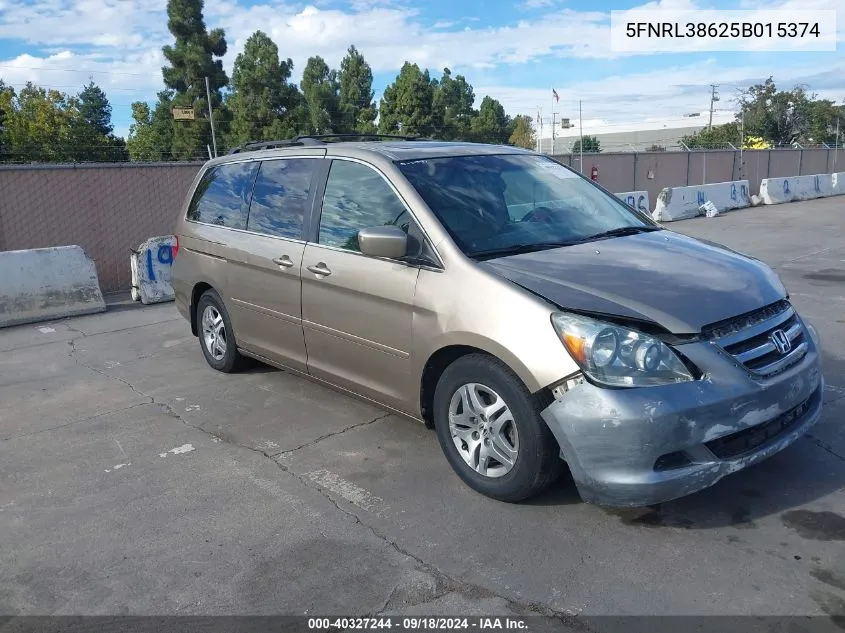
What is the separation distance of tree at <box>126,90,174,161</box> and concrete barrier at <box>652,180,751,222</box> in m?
28.3

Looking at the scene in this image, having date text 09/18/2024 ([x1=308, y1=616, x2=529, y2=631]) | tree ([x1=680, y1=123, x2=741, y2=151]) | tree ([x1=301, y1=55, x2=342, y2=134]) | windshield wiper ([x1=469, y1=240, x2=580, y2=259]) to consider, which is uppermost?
tree ([x1=301, y1=55, x2=342, y2=134])

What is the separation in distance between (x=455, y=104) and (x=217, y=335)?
55632 millimetres

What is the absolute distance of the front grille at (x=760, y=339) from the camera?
3.28m

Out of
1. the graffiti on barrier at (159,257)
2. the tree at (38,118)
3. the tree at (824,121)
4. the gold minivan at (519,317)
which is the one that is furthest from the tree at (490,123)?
the gold minivan at (519,317)

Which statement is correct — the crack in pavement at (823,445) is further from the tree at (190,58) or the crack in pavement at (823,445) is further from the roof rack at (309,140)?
the tree at (190,58)

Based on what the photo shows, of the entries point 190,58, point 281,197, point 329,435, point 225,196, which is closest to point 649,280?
point 329,435

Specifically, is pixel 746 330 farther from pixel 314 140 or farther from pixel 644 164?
pixel 644 164

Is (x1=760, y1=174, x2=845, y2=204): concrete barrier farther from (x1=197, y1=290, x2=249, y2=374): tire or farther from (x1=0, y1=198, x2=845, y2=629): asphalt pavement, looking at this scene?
(x1=197, y1=290, x2=249, y2=374): tire

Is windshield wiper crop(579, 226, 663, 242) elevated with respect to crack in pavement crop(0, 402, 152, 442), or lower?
elevated

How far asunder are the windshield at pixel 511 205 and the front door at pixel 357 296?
→ 29 cm

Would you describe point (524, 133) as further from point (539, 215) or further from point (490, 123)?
point (539, 215)

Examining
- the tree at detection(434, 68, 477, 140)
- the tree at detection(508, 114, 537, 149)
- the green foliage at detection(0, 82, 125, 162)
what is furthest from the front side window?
the tree at detection(508, 114, 537, 149)

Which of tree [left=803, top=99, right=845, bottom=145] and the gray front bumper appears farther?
tree [left=803, top=99, right=845, bottom=145]

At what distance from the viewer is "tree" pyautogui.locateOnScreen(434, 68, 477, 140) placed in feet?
171
